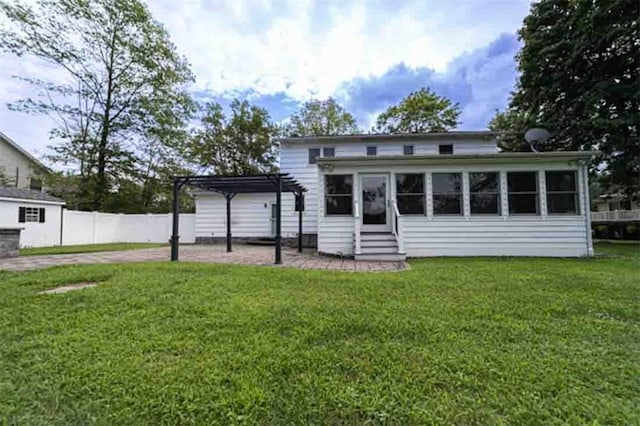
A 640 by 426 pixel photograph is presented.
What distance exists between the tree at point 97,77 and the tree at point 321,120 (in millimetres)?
8475

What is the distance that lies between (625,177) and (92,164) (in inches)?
1011

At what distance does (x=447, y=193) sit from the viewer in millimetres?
8773

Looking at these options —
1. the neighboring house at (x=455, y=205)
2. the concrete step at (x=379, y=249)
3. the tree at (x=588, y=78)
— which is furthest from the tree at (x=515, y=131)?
the concrete step at (x=379, y=249)

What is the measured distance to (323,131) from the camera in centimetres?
2202

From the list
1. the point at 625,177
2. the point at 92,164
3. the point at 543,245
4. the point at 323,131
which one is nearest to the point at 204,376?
the point at 543,245

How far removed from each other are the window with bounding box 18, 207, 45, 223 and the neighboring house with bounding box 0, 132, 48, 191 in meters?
4.90

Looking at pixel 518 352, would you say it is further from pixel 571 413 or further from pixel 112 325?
pixel 112 325

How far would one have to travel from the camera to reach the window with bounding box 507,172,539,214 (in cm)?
852

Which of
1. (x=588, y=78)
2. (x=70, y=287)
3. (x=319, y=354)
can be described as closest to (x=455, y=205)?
(x=319, y=354)

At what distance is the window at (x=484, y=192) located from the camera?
863cm

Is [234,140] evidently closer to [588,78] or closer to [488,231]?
[488,231]

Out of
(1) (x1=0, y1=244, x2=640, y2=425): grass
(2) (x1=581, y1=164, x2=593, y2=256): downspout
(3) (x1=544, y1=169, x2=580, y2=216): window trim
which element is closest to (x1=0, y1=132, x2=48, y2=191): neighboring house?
(1) (x1=0, y1=244, x2=640, y2=425): grass

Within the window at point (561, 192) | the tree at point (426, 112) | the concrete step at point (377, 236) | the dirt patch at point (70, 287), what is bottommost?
the dirt patch at point (70, 287)

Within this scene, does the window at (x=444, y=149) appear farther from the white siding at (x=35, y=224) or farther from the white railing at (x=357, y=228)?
the white siding at (x=35, y=224)
